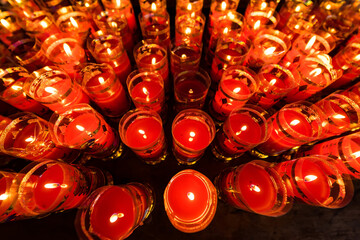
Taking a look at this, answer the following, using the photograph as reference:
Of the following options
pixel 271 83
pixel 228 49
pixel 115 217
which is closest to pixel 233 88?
pixel 271 83

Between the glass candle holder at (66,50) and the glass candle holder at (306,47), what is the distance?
1686 mm

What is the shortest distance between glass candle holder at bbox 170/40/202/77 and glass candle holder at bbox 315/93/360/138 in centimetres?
98

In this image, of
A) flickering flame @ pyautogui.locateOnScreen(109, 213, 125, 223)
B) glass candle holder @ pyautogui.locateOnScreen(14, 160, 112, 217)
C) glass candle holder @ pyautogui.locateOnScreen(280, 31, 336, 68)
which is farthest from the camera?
glass candle holder @ pyautogui.locateOnScreen(280, 31, 336, 68)

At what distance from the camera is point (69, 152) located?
1312mm

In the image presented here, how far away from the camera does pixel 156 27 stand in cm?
165

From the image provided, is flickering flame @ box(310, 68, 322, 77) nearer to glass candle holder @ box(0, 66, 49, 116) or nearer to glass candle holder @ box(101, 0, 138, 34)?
glass candle holder @ box(101, 0, 138, 34)

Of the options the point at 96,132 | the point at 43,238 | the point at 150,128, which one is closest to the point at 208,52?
the point at 150,128

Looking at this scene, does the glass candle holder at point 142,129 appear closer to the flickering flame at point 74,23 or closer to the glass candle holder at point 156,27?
the glass candle holder at point 156,27

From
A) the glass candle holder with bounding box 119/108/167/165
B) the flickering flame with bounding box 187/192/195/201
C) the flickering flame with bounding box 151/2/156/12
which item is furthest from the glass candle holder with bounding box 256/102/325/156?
the flickering flame with bounding box 151/2/156/12

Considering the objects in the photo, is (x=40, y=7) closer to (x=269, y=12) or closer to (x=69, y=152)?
(x=69, y=152)

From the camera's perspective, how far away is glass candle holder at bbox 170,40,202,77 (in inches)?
53.2

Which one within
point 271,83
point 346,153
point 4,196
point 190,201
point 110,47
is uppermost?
point 110,47

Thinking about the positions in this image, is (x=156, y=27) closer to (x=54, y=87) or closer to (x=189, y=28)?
(x=189, y=28)

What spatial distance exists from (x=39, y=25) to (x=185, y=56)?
133 cm
